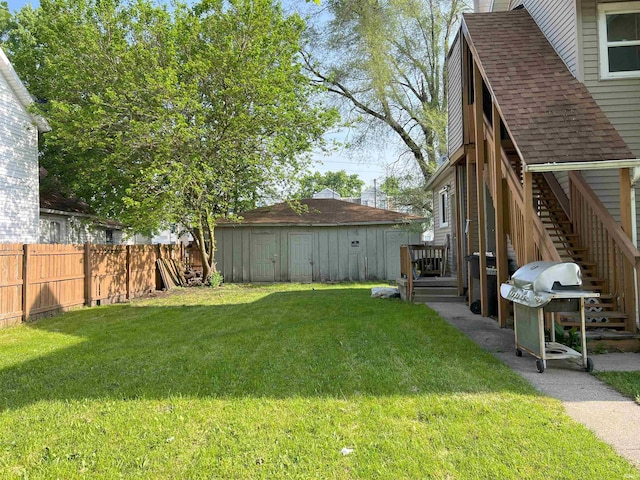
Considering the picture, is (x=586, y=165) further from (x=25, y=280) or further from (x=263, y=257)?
(x=263, y=257)

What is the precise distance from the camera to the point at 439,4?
20.3 metres

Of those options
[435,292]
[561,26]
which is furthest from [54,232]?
[561,26]

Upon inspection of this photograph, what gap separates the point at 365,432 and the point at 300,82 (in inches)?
557

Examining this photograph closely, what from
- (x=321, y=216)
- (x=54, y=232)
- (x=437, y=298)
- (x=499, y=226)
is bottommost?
(x=437, y=298)

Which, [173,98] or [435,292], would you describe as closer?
[435,292]

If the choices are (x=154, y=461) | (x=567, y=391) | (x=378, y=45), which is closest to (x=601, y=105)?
(x=567, y=391)

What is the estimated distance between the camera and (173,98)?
12836 mm

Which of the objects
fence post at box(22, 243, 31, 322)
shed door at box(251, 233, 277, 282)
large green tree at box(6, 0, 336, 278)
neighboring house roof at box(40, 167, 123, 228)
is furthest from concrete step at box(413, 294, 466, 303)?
neighboring house roof at box(40, 167, 123, 228)

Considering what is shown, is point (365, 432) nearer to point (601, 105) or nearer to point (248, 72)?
point (601, 105)

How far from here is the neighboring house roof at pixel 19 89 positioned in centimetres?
1191

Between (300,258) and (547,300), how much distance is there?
13.7 meters

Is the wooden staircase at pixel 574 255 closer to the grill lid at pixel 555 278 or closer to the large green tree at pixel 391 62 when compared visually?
the grill lid at pixel 555 278

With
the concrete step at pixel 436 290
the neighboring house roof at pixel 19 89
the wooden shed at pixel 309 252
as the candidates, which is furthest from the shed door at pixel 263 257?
the concrete step at pixel 436 290

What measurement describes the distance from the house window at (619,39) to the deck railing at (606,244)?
1874 mm
